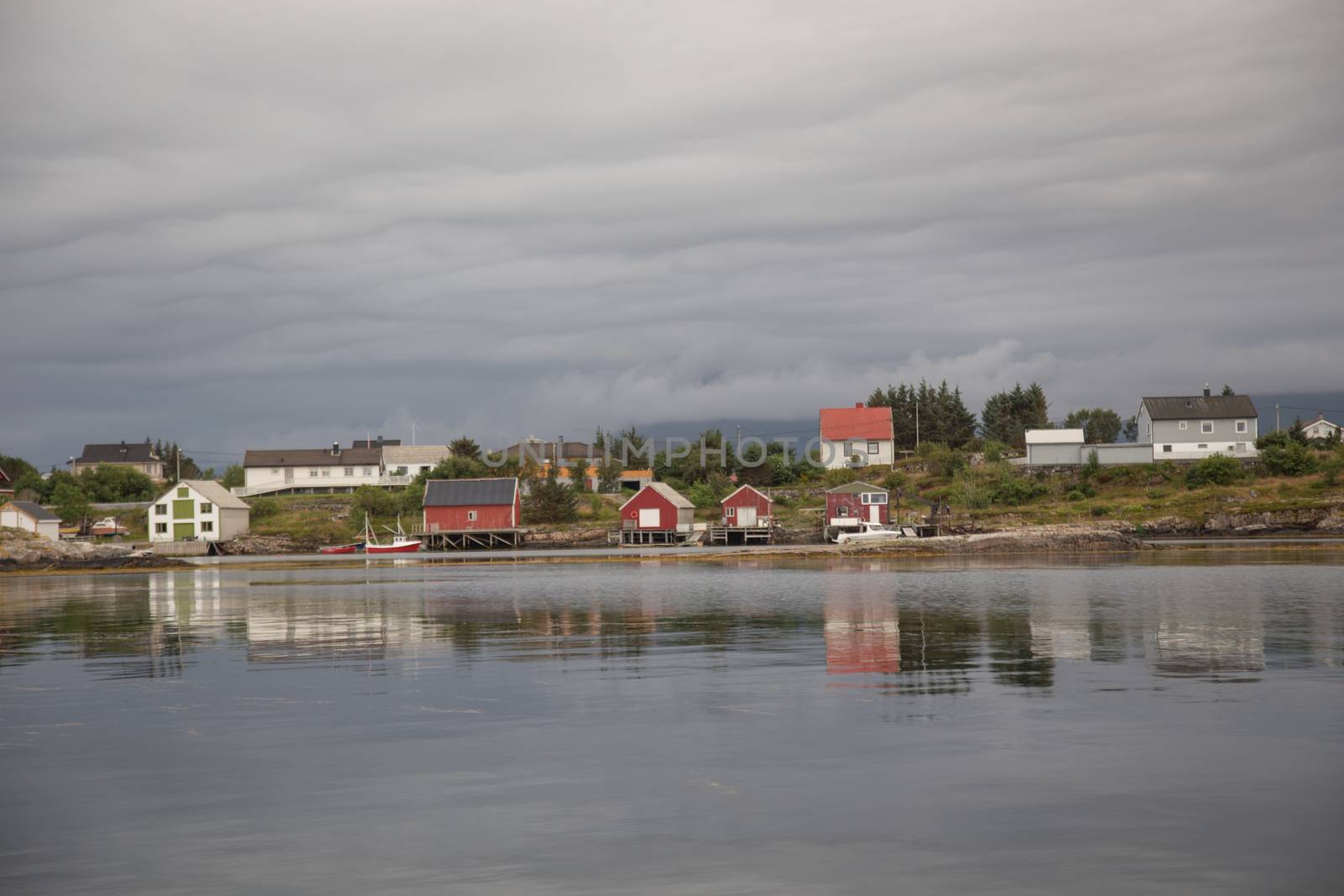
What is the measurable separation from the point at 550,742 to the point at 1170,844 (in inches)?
287

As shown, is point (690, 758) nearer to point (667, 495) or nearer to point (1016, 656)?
point (1016, 656)

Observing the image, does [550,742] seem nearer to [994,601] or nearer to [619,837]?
[619,837]

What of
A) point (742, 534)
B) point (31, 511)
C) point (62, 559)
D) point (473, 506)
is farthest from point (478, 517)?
point (31, 511)

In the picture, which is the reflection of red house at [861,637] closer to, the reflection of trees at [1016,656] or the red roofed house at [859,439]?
the reflection of trees at [1016,656]

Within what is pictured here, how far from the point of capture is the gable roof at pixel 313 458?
142m

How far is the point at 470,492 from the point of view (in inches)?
4213

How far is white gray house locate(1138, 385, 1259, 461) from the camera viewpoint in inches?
4077

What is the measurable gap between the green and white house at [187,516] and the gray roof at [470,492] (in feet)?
64.5

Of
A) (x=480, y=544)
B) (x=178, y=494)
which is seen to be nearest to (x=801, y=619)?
(x=480, y=544)

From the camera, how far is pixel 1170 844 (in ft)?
31.6

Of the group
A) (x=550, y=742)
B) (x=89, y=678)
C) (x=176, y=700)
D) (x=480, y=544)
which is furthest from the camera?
(x=480, y=544)

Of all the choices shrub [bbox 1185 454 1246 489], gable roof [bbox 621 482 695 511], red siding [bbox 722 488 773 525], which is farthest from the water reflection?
gable roof [bbox 621 482 695 511]

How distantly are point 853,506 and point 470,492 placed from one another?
36.8m

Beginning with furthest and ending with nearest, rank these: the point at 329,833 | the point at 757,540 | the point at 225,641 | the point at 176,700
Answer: the point at 757,540
the point at 225,641
the point at 176,700
the point at 329,833
